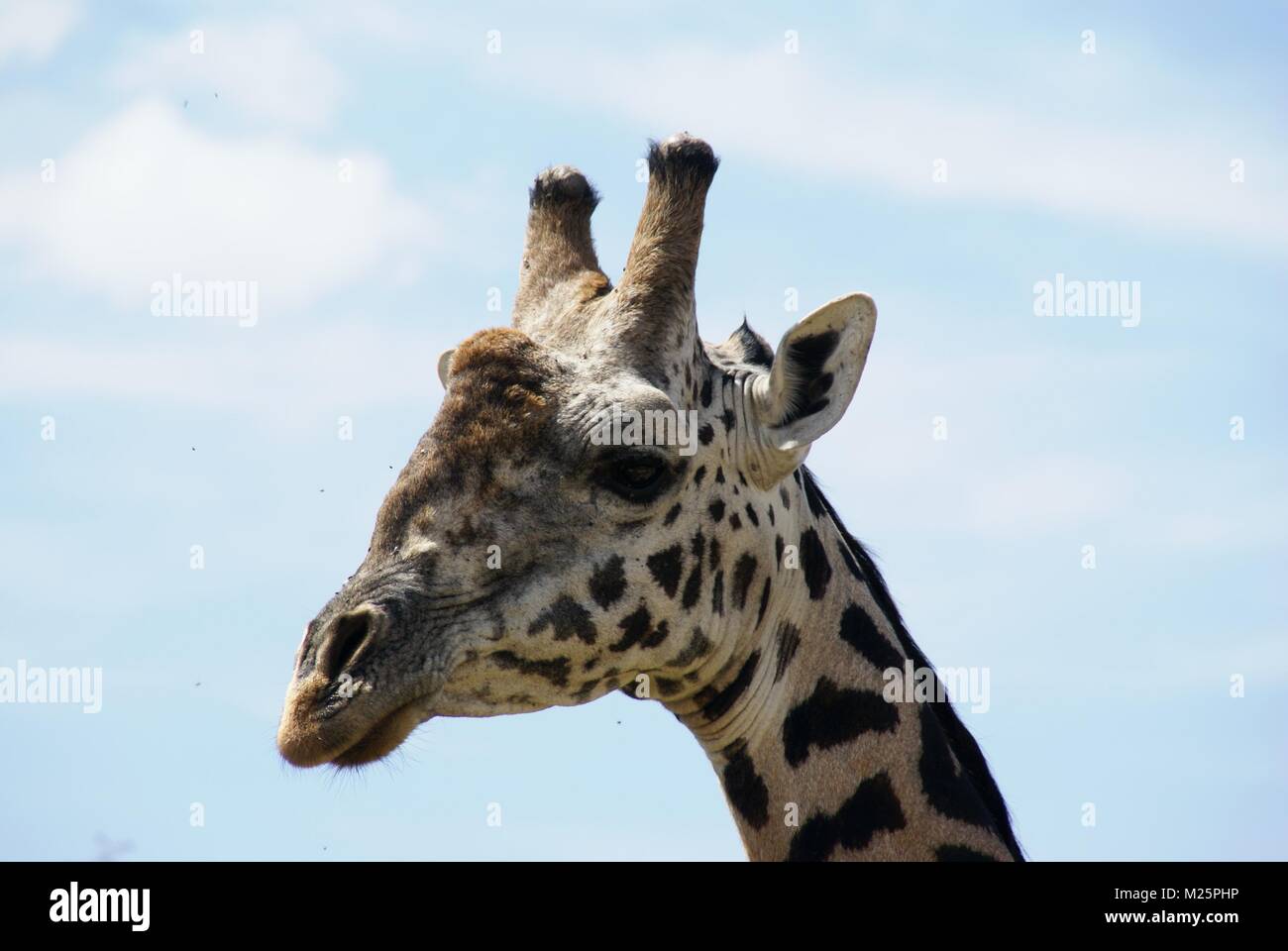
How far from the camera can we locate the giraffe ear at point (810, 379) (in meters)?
9.80

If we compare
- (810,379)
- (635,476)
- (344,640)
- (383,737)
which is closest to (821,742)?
(635,476)

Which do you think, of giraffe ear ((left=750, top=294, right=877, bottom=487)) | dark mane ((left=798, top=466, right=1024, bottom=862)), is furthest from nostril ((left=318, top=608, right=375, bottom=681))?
dark mane ((left=798, top=466, right=1024, bottom=862))

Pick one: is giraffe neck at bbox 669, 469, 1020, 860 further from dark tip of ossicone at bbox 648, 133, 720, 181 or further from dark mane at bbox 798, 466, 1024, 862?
dark tip of ossicone at bbox 648, 133, 720, 181

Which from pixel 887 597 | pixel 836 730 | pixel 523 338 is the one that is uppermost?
pixel 523 338

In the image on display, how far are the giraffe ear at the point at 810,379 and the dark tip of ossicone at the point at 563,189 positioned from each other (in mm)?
2187

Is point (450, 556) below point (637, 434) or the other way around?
below

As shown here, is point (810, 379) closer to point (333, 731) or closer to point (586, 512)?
point (586, 512)

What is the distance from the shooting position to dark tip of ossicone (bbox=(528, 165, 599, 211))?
11.4 meters

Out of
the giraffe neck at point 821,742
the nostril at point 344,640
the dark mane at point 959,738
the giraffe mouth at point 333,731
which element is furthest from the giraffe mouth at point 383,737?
the dark mane at point 959,738

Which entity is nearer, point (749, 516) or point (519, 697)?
point (519, 697)

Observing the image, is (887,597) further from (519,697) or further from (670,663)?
(519,697)
